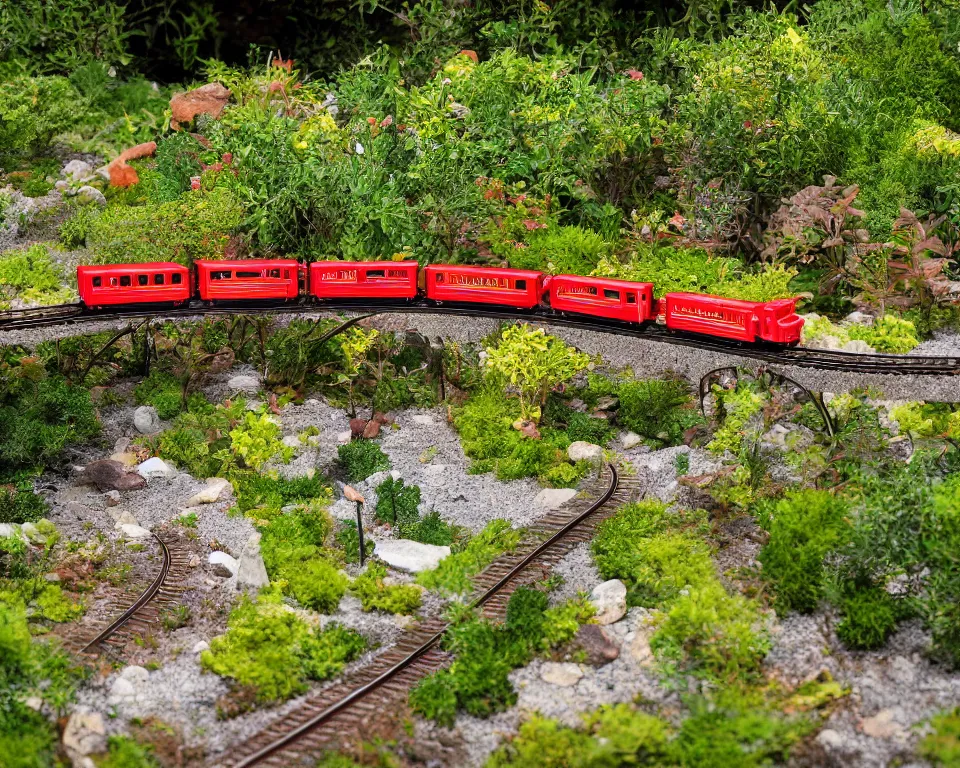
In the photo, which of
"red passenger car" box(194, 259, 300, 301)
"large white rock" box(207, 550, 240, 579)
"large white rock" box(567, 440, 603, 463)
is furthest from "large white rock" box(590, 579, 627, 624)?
"red passenger car" box(194, 259, 300, 301)

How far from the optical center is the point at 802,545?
75.8 ft

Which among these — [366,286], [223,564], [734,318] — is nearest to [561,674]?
[223,564]

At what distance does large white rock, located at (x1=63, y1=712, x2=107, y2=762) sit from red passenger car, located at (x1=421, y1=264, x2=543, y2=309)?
1098cm

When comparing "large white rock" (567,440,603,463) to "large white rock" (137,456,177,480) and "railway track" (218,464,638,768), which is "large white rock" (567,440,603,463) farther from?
"large white rock" (137,456,177,480)

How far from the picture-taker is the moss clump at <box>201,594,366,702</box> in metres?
21.8

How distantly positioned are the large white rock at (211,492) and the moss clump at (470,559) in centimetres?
458

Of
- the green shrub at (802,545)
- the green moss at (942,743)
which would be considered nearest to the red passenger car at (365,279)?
the green shrub at (802,545)

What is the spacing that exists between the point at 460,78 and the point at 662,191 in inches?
210

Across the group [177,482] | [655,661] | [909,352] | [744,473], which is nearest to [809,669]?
[655,661]

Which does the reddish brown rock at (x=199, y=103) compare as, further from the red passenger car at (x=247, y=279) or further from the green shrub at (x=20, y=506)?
the green shrub at (x=20, y=506)

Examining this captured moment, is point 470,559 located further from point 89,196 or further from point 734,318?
point 89,196

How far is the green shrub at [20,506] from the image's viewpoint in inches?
1009

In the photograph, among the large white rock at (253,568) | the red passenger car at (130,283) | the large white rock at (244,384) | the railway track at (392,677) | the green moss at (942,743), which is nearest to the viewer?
the green moss at (942,743)

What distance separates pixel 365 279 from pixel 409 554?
6.01 meters
